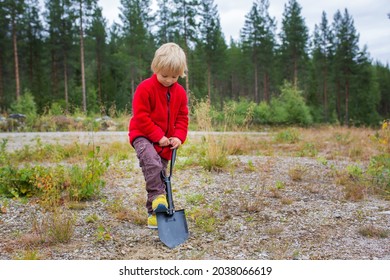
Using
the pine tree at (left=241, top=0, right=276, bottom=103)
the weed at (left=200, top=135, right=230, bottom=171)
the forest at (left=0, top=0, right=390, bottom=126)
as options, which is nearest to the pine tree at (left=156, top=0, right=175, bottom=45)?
the forest at (left=0, top=0, right=390, bottom=126)

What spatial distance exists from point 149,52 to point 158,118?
3183 cm

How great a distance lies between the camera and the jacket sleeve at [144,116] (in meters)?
2.99

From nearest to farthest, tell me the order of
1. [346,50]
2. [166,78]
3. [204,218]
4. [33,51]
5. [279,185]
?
[166,78], [204,218], [279,185], [33,51], [346,50]

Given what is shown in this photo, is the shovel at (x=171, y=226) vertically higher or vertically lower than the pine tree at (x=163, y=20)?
lower

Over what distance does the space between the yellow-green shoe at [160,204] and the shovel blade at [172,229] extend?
0.30 feet

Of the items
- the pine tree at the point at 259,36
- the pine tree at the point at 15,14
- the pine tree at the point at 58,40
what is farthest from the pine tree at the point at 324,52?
the pine tree at the point at 15,14

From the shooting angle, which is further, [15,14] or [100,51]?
[100,51]

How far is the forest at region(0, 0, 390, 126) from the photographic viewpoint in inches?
1048

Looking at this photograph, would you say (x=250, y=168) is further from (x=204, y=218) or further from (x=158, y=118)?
(x=158, y=118)

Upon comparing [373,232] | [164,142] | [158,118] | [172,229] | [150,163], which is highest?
[158,118]

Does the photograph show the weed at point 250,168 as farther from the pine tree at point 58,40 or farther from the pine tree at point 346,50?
the pine tree at point 346,50

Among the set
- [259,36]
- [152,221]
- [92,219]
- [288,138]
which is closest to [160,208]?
[152,221]

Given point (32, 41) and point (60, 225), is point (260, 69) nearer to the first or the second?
point (32, 41)

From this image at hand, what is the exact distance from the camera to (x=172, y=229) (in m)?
3.08
